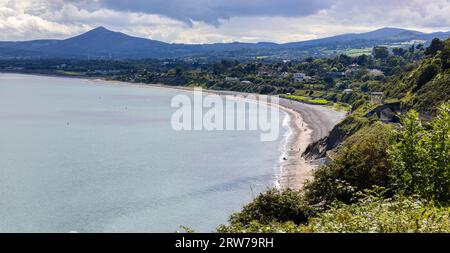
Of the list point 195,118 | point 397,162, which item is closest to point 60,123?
point 195,118

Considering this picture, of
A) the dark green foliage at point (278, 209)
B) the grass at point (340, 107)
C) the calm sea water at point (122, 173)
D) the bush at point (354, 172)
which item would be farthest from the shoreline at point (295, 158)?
the grass at point (340, 107)

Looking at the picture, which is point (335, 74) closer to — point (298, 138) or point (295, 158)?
point (298, 138)

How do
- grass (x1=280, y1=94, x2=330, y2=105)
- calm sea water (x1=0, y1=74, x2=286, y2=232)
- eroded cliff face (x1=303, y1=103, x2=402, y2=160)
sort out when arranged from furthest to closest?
grass (x1=280, y1=94, x2=330, y2=105) → eroded cliff face (x1=303, y1=103, x2=402, y2=160) → calm sea water (x1=0, y1=74, x2=286, y2=232)

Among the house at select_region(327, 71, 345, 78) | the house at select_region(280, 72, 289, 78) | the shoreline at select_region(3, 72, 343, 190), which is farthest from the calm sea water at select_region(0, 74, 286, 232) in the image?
the house at select_region(327, 71, 345, 78)

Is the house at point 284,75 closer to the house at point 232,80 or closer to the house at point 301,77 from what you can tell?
the house at point 301,77

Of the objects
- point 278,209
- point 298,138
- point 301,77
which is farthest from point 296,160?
point 301,77

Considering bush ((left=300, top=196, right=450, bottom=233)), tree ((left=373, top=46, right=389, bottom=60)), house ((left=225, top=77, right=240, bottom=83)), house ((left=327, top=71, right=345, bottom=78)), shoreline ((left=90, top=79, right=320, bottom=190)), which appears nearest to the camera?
bush ((left=300, top=196, right=450, bottom=233))

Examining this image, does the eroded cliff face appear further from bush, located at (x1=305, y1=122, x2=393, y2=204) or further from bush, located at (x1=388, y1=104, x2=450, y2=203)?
bush, located at (x1=388, y1=104, x2=450, y2=203)
